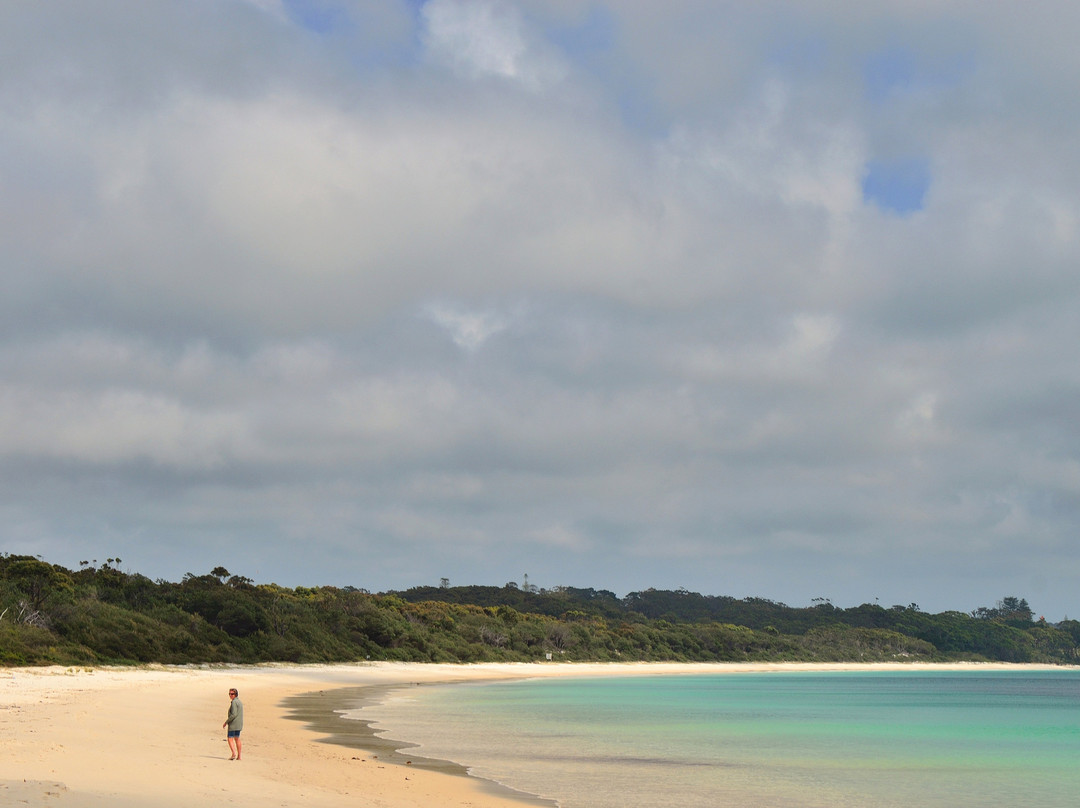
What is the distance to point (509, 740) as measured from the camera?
26422 millimetres

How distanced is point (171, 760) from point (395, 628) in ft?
189

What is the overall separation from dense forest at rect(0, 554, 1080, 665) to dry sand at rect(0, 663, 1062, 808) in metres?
13.2

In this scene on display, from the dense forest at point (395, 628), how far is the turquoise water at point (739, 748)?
50.0ft

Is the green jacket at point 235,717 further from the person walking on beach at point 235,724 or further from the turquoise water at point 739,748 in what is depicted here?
the turquoise water at point 739,748

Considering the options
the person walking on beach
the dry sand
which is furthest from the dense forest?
the person walking on beach

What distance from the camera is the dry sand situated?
13.4m

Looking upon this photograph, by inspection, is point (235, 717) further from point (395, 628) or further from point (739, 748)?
point (395, 628)

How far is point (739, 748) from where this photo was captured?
26891 millimetres

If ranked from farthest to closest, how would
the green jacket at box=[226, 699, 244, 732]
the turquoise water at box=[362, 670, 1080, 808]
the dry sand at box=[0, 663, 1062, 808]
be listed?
1. the turquoise water at box=[362, 670, 1080, 808]
2. the green jacket at box=[226, 699, 244, 732]
3. the dry sand at box=[0, 663, 1062, 808]

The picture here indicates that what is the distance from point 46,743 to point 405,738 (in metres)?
10.1

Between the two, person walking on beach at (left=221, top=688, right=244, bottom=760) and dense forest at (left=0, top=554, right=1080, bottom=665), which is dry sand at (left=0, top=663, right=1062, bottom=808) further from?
dense forest at (left=0, top=554, right=1080, bottom=665)

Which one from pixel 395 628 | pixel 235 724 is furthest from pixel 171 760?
pixel 395 628

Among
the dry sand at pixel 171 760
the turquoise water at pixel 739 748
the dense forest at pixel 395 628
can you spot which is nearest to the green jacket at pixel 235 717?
the dry sand at pixel 171 760

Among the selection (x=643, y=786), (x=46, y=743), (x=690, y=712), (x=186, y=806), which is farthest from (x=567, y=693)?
(x=186, y=806)
